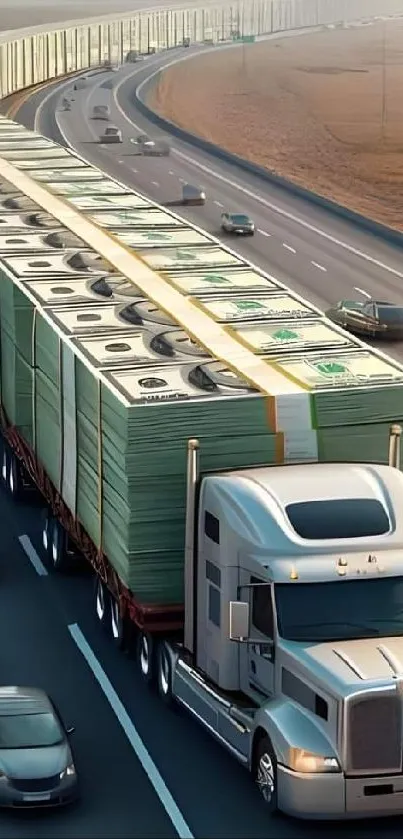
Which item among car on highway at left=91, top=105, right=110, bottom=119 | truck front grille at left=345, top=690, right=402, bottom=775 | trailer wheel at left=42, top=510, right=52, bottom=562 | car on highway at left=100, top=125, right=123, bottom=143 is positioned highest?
truck front grille at left=345, top=690, right=402, bottom=775

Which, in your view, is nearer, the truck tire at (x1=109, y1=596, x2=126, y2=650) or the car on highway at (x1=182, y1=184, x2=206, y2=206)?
the truck tire at (x1=109, y1=596, x2=126, y2=650)

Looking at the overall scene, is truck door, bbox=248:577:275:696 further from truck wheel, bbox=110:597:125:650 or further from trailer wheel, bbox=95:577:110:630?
trailer wheel, bbox=95:577:110:630

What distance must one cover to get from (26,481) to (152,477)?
1241 cm

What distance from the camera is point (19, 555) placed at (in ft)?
106

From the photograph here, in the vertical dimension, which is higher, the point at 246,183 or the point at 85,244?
the point at 85,244

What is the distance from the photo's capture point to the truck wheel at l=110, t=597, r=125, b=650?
26180mm

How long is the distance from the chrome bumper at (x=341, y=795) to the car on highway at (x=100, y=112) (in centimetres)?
11863

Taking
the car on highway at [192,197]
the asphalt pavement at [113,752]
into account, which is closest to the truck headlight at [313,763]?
the asphalt pavement at [113,752]

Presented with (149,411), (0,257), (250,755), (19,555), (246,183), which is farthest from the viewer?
(246,183)

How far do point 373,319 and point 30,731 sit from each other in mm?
34720

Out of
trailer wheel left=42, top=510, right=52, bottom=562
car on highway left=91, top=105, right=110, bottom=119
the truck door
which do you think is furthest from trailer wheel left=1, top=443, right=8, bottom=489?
car on highway left=91, top=105, right=110, bottom=119

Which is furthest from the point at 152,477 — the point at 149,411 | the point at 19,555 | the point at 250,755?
the point at 19,555

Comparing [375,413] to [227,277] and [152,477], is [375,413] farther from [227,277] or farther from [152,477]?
[227,277]

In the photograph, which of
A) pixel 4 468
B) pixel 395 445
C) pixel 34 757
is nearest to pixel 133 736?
pixel 34 757
